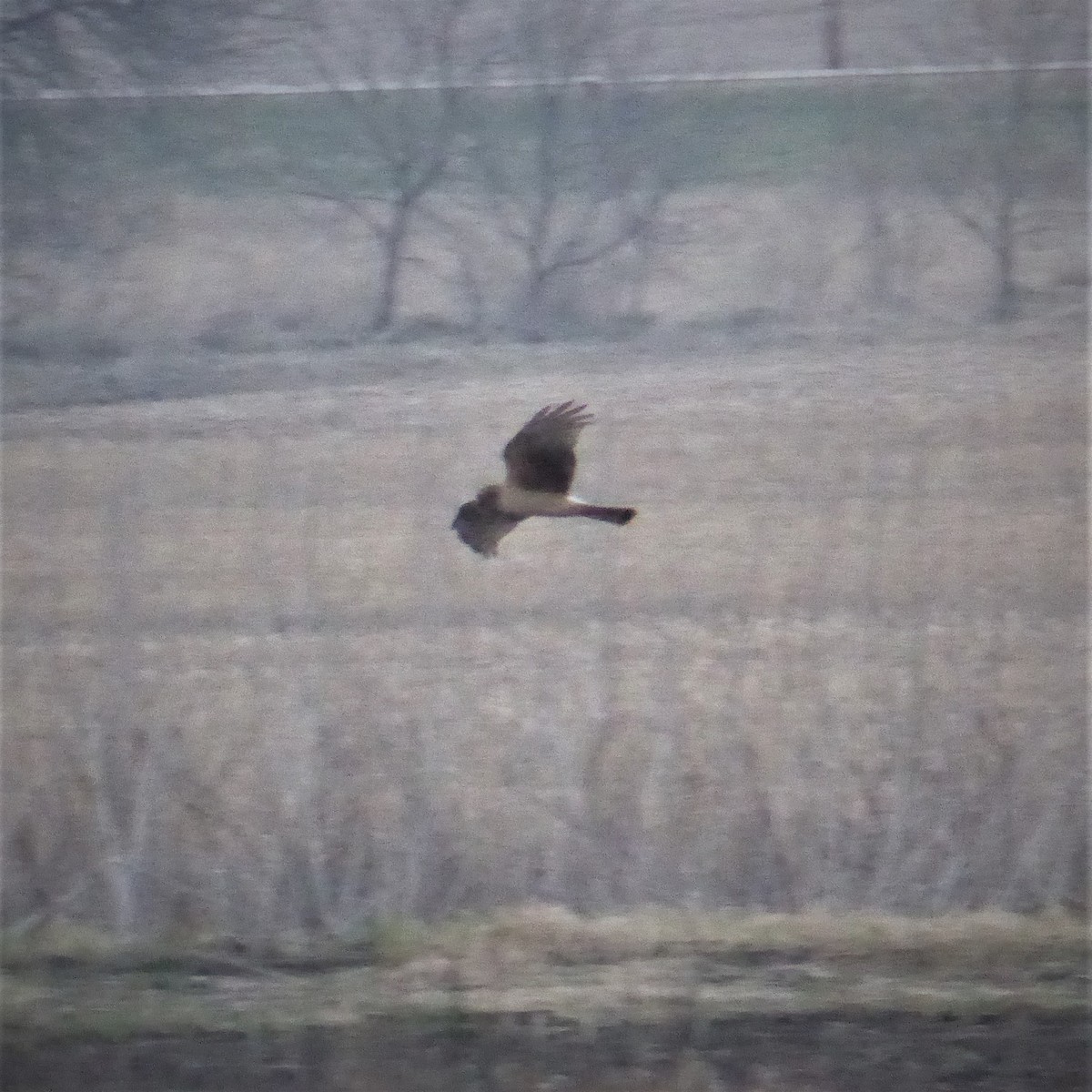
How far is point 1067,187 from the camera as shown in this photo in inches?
120

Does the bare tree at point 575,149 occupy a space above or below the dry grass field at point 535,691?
above

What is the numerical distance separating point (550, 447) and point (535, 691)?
2.10 feet

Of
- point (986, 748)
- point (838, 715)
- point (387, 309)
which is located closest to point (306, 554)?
point (387, 309)

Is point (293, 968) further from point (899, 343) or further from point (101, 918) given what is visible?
point (899, 343)

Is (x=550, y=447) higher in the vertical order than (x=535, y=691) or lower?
higher

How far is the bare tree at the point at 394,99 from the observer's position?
301 centimetres

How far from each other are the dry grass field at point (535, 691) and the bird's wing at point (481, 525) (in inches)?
10.4

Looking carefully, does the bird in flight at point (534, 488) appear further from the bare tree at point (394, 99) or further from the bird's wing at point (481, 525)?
the bare tree at point (394, 99)

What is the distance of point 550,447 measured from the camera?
2.42m

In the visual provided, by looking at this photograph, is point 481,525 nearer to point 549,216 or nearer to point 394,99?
point 549,216

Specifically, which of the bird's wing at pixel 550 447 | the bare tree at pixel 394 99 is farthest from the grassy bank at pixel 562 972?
the bare tree at pixel 394 99

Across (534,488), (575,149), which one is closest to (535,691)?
(534,488)

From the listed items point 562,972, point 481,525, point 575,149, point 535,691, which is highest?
point 575,149

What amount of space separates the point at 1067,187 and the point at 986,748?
Result: 0.96 meters
